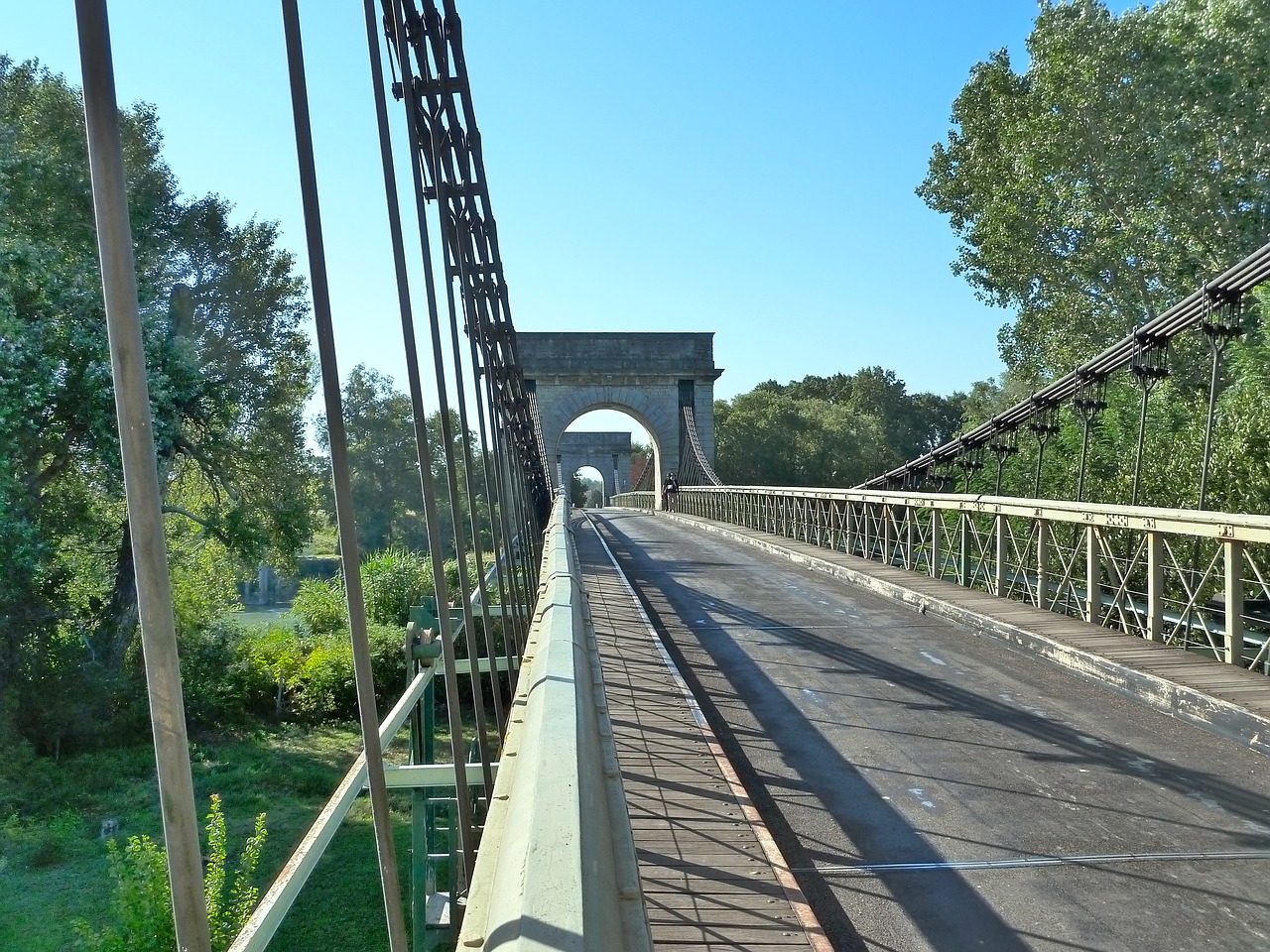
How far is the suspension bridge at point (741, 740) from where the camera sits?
1.41 metres

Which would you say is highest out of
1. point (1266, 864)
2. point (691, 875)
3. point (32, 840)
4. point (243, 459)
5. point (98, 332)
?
point (98, 332)

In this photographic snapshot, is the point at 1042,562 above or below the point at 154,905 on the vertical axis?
above

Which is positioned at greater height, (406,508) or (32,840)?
(406,508)

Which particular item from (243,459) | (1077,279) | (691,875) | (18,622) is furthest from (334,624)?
(691,875)

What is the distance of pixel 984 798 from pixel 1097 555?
13.6 ft

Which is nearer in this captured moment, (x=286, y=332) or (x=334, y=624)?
(x=286, y=332)

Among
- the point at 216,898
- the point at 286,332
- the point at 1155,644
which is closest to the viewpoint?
the point at 1155,644

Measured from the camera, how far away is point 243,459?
1545 centimetres

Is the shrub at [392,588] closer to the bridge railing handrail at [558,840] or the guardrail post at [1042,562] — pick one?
the guardrail post at [1042,562]

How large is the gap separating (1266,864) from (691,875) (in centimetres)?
185

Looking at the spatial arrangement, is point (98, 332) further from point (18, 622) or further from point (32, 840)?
point (32, 840)

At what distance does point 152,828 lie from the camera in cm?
1188

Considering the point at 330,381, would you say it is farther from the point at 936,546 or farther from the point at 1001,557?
the point at 936,546

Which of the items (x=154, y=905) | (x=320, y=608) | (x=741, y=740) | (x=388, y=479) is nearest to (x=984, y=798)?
(x=741, y=740)
